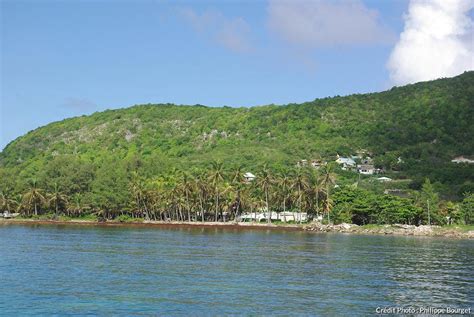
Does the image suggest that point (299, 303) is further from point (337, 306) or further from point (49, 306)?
point (49, 306)

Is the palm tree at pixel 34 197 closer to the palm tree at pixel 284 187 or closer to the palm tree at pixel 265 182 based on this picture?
the palm tree at pixel 265 182

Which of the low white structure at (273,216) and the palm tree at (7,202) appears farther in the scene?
the palm tree at (7,202)

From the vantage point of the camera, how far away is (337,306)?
34.0 meters

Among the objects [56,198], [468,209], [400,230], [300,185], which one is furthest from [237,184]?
[468,209]

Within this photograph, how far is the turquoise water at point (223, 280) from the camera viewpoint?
33.6 m

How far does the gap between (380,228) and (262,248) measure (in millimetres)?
53598

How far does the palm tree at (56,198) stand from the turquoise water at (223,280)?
82.2 m

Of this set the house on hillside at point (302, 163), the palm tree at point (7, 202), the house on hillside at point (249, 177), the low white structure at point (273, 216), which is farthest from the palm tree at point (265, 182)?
the palm tree at point (7, 202)

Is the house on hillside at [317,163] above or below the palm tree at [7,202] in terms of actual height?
above

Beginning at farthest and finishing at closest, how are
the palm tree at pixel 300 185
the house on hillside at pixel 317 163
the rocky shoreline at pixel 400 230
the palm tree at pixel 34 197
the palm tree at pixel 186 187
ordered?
1. the house on hillside at pixel 317 163
2. the palm tree at pixel 34 197
3. the palm tree at pixel 186 187
4. the palm tree at pixel 300 185
5. the rocky shoreline at pixel 400 230

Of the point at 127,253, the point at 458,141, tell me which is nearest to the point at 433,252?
the point at 127,253

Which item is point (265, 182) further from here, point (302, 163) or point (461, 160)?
point (461, 160)

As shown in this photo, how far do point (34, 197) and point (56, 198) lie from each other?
221 inches

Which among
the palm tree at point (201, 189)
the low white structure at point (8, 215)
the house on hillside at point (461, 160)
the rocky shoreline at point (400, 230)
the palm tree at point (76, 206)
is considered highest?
the house on hillside at point (461, 160)
